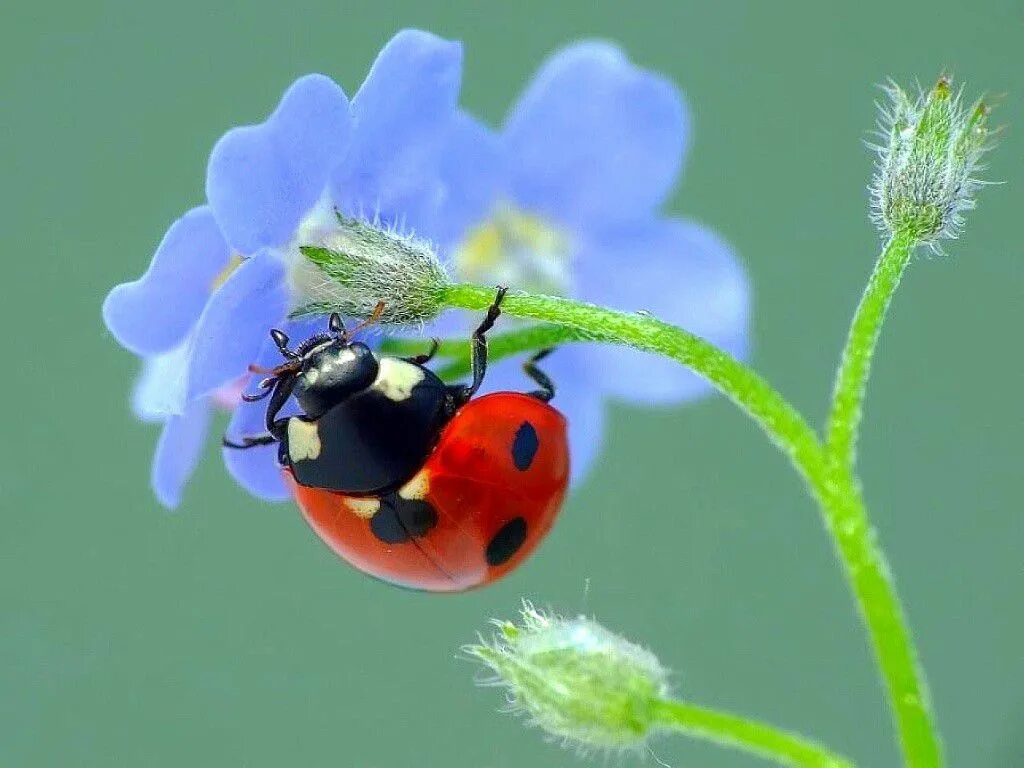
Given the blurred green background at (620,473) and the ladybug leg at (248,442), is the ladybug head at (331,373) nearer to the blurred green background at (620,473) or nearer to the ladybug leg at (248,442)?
the ladybug leg at (248,442)

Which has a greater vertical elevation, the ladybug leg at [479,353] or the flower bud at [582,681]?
the ladybug leg at [479,353]

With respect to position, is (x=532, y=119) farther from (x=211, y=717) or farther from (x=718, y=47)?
(x=718, y=47)

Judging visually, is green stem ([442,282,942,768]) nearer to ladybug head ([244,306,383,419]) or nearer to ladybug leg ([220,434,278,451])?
ladybug head ([244,306,383,419])

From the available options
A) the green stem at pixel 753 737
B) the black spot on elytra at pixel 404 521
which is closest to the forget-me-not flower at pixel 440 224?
the black spot on elytra at pixel 404 521

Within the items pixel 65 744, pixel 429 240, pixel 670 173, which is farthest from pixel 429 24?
pixel 429 240

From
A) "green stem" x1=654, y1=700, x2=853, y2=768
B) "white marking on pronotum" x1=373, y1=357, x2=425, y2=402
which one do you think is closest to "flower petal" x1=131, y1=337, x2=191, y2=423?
"white marking on pronotum" x1=373, y1=357, x2=425, y2=402
